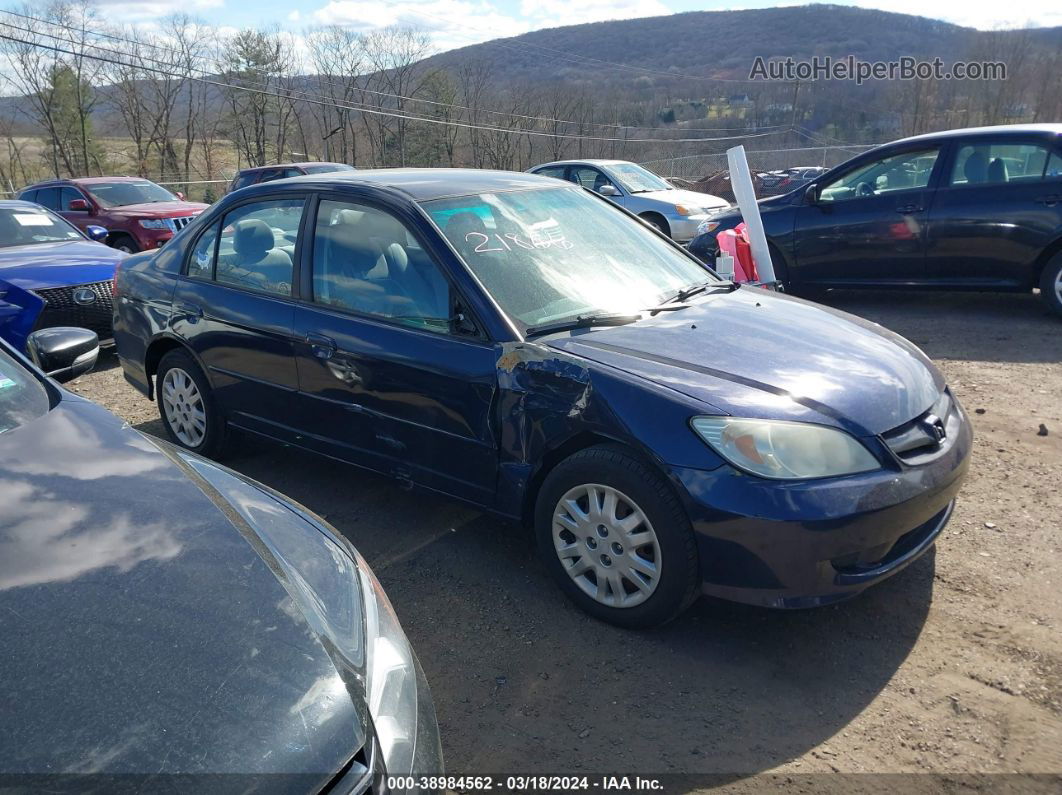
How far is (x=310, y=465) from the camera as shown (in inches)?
198

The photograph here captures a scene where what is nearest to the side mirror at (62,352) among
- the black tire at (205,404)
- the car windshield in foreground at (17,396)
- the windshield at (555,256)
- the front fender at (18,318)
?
the car windshield in foreground at (17,396)

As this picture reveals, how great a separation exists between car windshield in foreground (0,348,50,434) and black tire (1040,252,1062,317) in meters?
7.80

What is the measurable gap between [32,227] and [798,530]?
9051 mm

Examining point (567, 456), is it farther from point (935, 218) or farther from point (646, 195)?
point (646, 195)

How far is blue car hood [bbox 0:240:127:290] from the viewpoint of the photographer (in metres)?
7.43

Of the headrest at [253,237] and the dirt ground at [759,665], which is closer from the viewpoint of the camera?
the dirt ground at [759,665]

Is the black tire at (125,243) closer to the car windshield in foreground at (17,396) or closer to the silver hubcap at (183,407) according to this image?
the silver hubcap at (183,407)

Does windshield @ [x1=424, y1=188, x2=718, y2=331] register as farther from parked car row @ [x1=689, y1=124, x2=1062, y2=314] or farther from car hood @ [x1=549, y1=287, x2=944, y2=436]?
parked car row @ [x1=689, y1=124, x2=1062, y2=314]

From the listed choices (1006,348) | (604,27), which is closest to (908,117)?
(1006,348)

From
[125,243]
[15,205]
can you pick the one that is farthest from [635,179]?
[15,205]

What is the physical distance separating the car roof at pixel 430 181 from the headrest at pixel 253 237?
7.9 inches

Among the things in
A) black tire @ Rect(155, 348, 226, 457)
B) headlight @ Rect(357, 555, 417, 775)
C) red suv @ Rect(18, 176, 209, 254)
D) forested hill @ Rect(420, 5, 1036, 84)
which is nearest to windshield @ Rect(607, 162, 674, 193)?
red suv @ Rect(18, 176, 209, 254)

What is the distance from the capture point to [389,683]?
187 cm

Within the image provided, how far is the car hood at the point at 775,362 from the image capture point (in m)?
3.01
